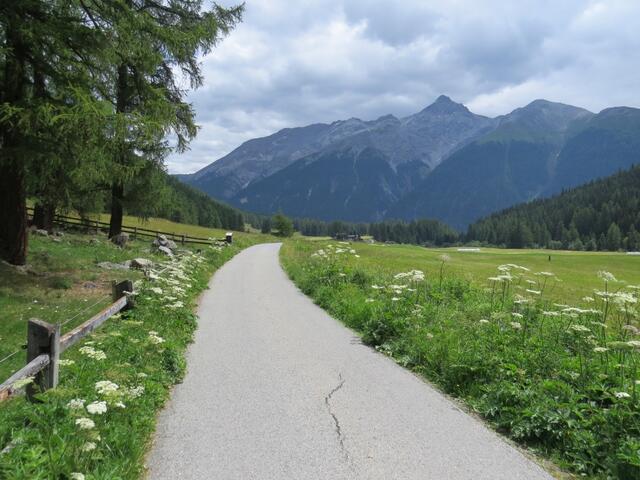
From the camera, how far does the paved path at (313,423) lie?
4.75 m

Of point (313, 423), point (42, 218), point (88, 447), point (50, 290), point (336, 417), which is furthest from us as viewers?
point (42, 218)

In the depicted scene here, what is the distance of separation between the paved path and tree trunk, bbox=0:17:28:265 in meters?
9.06

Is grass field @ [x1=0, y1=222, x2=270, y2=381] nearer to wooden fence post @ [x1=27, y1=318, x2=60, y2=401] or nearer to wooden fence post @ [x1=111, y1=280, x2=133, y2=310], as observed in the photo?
wooden fence post @ [x1=111, y1=280, x2=133, y2=310]

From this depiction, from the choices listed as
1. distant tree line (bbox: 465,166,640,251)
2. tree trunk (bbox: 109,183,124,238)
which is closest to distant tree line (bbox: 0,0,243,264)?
tree trunk (bbox: 109,183,124,238)

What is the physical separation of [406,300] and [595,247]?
155 metres

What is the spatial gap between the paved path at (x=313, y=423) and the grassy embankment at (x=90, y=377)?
1.30 feet

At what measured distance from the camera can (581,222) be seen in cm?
16025

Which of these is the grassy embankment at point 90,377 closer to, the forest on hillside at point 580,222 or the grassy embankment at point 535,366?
the grassy embankment at point 535,366

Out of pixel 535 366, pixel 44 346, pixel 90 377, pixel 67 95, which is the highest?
pixel 67 95

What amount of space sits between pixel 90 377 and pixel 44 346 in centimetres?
80

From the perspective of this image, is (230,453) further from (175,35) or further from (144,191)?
(144,191)

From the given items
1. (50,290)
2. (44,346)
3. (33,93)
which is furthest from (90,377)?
(33,93)

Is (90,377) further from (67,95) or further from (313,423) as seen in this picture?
(67,95)

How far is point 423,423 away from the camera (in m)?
5.90
